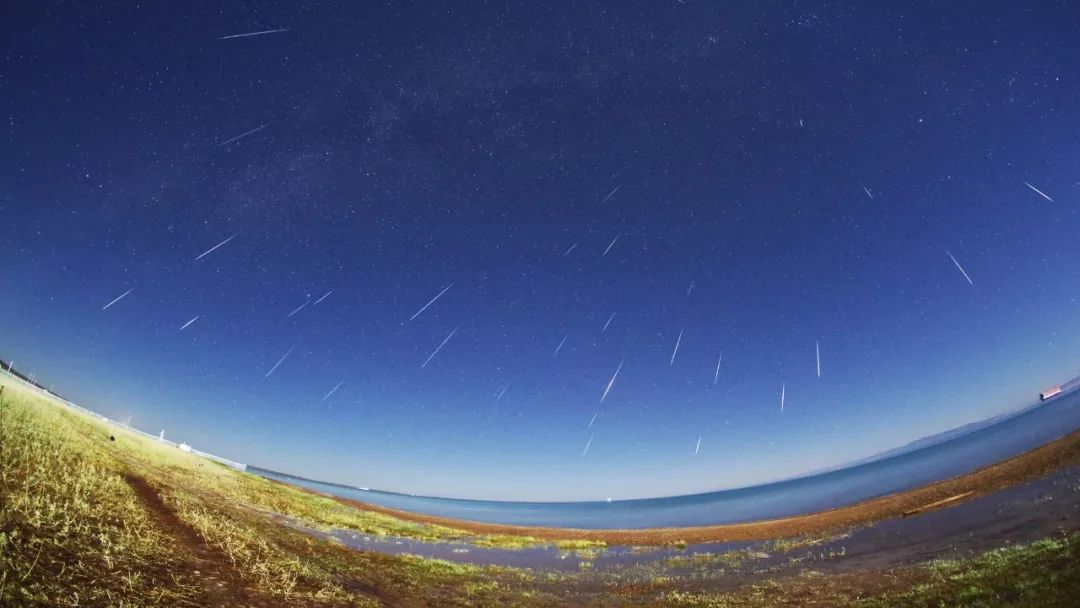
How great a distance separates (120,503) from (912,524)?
5028 centimetres

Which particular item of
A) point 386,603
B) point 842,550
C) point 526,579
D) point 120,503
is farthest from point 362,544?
point 842,550

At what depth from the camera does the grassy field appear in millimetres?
9492

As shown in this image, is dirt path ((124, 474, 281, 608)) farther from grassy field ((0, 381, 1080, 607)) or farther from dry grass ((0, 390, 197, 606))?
dry grass ((0, 390, 197, 606))

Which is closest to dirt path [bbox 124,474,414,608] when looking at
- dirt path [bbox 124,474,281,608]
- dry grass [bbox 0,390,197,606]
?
dirt path [bbox 124,474,281,608]

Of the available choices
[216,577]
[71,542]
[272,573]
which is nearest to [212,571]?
[216,577]

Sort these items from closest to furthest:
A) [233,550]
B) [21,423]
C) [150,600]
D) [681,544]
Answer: [150,600] → [233,550] → [21,423] → [681,544]

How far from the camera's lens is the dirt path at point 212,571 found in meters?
11.4

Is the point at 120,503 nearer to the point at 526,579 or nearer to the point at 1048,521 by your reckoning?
the point at 526,579

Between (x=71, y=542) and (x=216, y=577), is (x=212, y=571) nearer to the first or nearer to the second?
(x=216, y=577)

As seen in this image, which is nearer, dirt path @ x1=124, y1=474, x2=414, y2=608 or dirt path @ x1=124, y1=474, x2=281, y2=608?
dirt path @ x1=124, y1=474, x2=281, y2=608

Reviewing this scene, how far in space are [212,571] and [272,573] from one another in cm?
242

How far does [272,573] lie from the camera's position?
15016mm

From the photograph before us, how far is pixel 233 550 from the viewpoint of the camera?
1569 cm

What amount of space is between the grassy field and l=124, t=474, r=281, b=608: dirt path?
0.08 m
